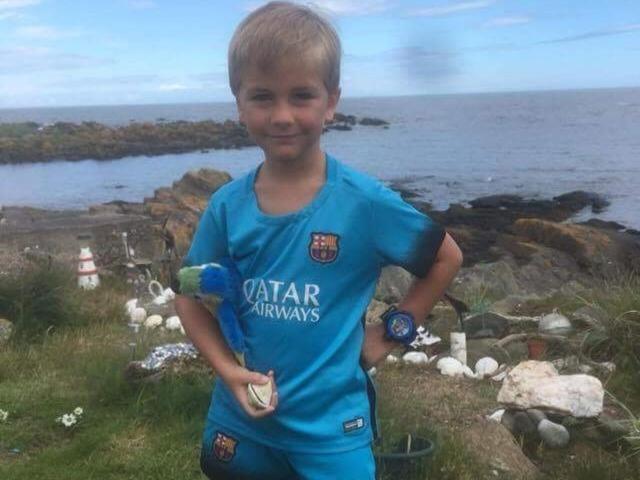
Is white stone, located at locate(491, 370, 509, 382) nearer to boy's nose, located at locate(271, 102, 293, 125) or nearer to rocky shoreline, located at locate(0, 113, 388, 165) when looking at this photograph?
boy's nose, located at locate(271, 102, 293, 125)

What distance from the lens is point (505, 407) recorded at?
17.0 feet

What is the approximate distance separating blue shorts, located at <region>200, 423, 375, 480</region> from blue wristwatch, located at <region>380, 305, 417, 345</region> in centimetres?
33

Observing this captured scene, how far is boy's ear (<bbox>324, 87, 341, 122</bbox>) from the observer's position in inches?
102

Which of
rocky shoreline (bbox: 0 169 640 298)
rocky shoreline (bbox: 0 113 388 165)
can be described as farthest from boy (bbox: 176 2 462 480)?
A: rocky shoreline (bbox: 0 113 388 165)

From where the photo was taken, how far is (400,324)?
265 cm

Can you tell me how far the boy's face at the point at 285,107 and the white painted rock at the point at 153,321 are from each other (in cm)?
513

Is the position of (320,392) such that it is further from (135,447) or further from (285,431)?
(135,447)

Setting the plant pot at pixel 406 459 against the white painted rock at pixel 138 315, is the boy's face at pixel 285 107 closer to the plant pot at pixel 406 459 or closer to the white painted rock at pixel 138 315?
the plant pot at pixel 406 459

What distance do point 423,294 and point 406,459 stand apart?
1.58m

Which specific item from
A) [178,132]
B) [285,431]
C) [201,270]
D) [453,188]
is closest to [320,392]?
[285,431]

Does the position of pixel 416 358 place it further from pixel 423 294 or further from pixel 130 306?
pixel 423 294

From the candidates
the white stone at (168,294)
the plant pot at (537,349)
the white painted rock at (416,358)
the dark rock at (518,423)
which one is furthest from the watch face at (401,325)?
the white stone at (168,294)

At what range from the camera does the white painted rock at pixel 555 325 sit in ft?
23.5

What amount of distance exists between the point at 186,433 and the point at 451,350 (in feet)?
8.70
